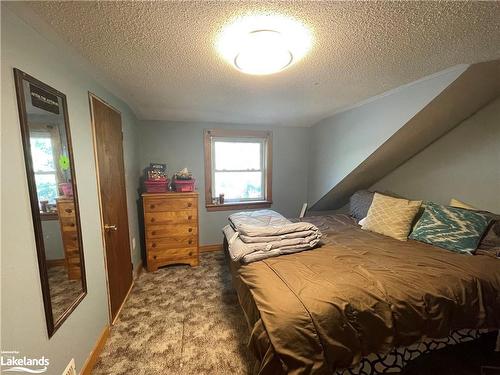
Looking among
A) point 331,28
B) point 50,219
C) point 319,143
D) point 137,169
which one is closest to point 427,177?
point 319,143

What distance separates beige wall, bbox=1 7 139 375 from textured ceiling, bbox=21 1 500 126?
0.54ft

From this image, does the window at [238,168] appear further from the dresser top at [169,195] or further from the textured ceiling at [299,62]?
the textured ceiling at [299,62]

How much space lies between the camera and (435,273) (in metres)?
1.44

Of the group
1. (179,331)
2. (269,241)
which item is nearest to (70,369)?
(179,331)

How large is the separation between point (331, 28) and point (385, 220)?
1960 mm

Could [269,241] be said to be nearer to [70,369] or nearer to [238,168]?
Answer: [70,369]

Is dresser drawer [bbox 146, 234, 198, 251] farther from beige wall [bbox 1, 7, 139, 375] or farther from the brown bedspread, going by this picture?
the brown bedspread

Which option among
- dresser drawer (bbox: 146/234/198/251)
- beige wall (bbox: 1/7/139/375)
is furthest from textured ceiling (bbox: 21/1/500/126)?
dresser drawer (bbox: 146/234/198/251)

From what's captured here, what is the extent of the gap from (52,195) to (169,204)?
1621mm

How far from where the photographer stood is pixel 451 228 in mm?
1886

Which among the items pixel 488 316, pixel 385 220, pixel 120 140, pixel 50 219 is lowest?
pixel 488 316

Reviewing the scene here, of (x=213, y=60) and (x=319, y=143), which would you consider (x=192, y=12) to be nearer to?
(x=213, y=60)

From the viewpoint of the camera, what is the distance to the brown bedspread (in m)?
1.06

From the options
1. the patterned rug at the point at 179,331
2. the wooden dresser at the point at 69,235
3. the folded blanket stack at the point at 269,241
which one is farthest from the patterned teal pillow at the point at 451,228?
the wooden dresser at the point at 69,235
